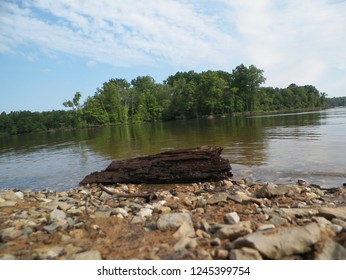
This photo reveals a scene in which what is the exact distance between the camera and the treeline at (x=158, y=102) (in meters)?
107

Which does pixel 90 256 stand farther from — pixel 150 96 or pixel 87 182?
pixel 150 96

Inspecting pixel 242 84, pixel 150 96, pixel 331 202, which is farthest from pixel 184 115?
pixel 331 202

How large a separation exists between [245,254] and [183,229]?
1386 mm

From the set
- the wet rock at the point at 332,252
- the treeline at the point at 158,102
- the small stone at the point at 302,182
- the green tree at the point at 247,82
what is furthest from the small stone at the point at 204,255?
the green tree at the point at 247,82

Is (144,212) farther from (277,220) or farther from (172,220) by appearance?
(277,220)

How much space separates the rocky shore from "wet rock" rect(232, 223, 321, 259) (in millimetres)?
12

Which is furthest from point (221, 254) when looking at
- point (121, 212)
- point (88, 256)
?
point (121, 212)

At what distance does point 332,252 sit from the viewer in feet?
11.6

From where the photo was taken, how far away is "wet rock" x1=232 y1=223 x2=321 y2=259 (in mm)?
3643

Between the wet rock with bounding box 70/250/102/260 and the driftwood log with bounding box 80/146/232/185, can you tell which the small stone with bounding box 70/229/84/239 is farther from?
the driftwood log with bounding box 80/146/232/185

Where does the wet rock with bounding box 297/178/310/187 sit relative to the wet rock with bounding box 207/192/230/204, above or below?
below

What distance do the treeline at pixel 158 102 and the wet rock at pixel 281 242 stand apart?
102 metres

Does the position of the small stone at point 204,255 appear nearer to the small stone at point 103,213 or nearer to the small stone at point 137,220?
the small stone at point 137,220

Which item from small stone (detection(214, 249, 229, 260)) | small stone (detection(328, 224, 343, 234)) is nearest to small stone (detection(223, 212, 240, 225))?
small stone (detection(214, 249, 229, 260))
